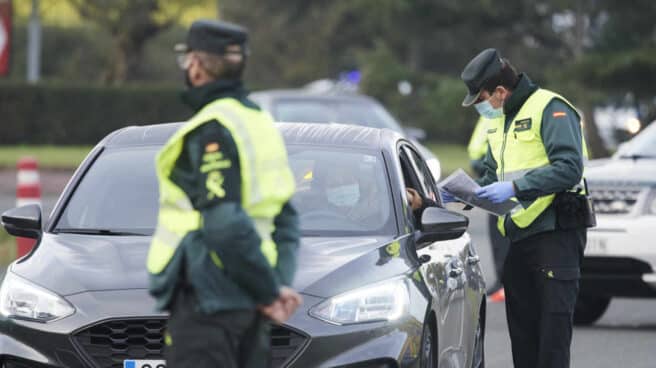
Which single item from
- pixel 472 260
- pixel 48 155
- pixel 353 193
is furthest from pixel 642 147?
pixel 48 155

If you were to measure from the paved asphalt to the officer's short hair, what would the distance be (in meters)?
2.61

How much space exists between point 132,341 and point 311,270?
760mm

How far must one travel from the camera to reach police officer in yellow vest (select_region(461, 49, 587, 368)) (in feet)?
25.7

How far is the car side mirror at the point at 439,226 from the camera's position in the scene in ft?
24.2

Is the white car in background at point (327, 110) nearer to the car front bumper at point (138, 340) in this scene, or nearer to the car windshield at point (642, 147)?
the car windshield at point (642, 147)

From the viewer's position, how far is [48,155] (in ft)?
121

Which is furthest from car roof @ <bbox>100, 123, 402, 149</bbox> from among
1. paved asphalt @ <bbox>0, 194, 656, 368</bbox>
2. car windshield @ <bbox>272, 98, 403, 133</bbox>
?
car windshield @ <bbox>272, 98, 403, 133</bbox>

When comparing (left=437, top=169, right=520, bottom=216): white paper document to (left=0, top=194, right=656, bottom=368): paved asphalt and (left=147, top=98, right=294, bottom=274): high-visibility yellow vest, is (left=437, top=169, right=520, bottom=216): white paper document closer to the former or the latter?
(left=0, top=194, right=656, bottom=368): paved asphalt

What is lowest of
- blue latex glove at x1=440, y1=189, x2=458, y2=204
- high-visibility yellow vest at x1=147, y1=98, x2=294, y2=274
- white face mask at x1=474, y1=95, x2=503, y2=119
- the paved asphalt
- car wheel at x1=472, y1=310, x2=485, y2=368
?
the paved asphalt

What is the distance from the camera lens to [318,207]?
25.5 ft

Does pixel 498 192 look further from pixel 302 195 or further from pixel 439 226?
pixel 302 195

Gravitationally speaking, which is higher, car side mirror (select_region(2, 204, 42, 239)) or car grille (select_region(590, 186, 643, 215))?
car side mirror (select_region(2, 204, 42, 239))

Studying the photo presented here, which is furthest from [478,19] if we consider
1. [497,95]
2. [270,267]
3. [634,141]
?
[270,267]

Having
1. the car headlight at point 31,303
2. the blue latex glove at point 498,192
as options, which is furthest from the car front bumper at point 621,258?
the car headlight at point 31,303
